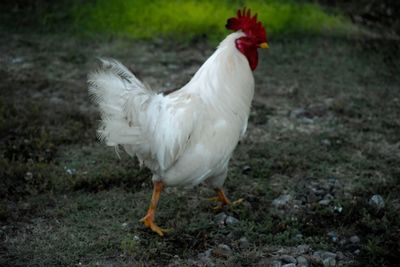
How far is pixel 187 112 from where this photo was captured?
4.19m

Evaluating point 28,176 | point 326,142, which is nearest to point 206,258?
point 28,176

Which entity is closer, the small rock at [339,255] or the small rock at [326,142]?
the small rock at [339,255]

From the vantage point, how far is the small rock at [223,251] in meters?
4.28

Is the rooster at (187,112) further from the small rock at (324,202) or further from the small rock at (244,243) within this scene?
the small rock at (324,202)

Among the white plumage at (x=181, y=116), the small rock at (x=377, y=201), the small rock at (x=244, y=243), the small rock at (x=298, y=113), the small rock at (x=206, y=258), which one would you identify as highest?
the white plumage at (x=181, y=116)

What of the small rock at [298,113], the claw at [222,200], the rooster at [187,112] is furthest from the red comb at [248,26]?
the small rock at [298,113]

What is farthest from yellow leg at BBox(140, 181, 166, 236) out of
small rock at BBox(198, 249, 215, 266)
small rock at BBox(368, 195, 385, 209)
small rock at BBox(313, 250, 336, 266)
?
small rock at BBox(368, 195, 385, 209)

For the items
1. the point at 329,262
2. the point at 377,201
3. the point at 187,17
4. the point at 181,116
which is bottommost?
the point at 329,262

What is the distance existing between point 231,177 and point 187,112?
159cm

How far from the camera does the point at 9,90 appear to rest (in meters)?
7.35

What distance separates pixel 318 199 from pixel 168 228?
1549 mm

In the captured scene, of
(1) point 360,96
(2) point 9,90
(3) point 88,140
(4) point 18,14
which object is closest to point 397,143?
(1) point 360,96

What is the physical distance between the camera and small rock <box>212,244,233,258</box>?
428 centimetres

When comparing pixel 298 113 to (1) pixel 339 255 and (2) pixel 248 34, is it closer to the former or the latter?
(2) pixel 248 34
